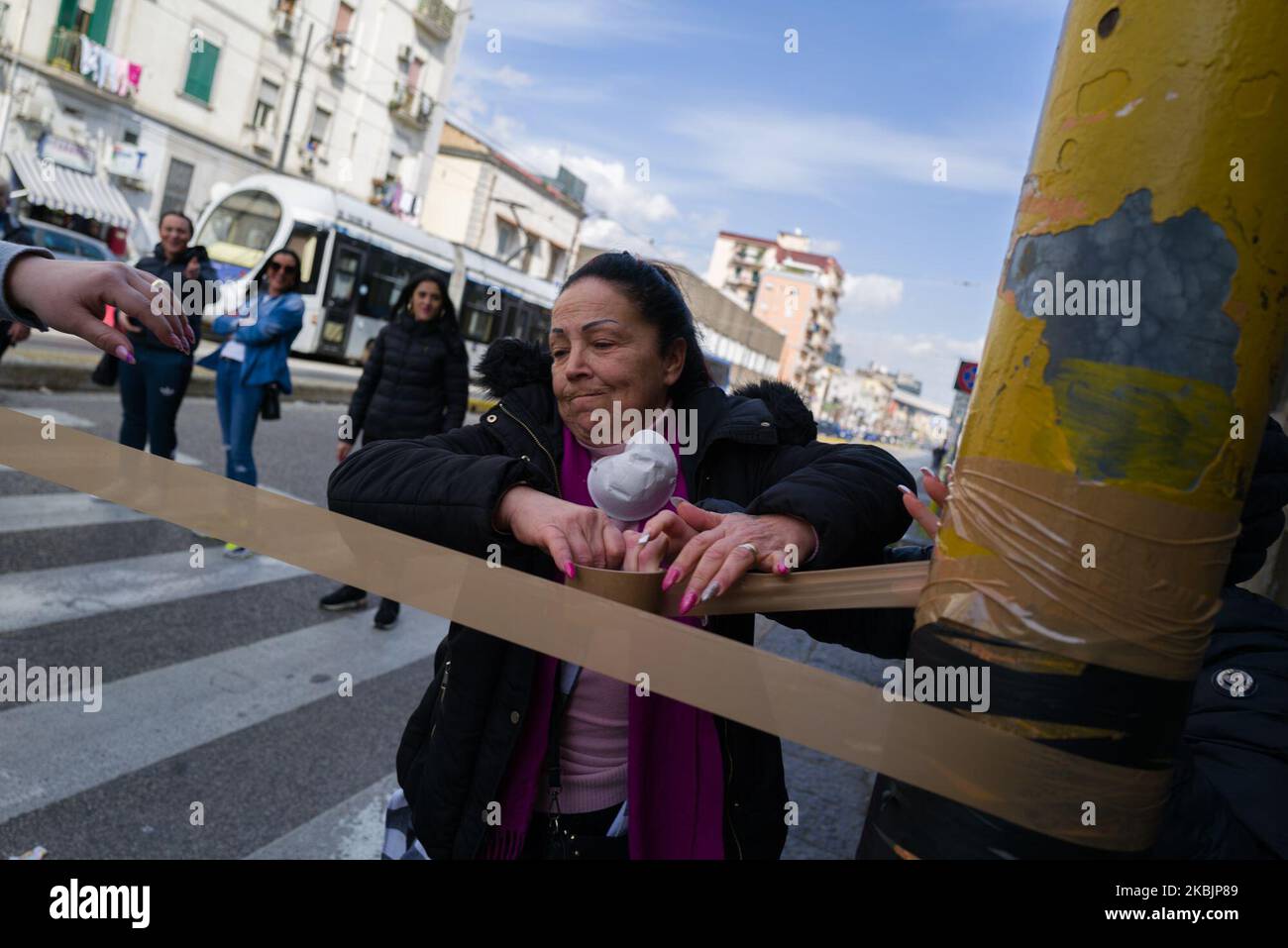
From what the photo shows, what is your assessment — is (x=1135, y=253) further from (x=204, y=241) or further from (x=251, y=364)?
(x=204, y=241)

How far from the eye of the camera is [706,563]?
1.16m

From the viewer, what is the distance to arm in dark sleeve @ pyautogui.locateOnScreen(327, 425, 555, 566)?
1384 mm

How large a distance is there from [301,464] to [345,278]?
9.91 meters

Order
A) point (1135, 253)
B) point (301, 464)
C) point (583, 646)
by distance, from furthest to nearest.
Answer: point (301, 464) → point (583, 646) → point (1135, 253)

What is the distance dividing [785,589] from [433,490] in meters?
0.61

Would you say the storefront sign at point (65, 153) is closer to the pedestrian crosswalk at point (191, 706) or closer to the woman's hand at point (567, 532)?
the pedestrian crosswalk at point (191, 706)

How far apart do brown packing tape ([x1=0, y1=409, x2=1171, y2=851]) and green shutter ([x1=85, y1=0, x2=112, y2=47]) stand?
92.5ft

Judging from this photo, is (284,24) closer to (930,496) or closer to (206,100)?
(206,100)

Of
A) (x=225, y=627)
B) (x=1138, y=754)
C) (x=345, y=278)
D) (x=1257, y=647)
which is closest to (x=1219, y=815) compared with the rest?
(x=1138, y=754)

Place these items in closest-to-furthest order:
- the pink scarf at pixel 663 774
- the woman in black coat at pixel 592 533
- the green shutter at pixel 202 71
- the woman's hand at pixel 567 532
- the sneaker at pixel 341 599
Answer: the woman's hand at pixel 567 532, the woman in black coat at pixel 592 533, the pink scarf at pixel 663 774, the sneaker at pixel 341 599, the green shutter at pixel 202 71

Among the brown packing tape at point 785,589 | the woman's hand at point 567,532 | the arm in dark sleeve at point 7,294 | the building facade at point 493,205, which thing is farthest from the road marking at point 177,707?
the building facade at point 493,205

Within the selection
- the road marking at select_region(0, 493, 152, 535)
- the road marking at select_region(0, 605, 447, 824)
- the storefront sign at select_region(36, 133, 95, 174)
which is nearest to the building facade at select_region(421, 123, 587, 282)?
the storefront sign at select_region(36, 133, 95, 174)

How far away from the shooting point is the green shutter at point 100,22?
23.3 metres

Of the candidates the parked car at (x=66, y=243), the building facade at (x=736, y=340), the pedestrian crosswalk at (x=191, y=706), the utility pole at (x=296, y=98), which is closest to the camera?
the pedestrian crosswalk at (x=191, y=706)
